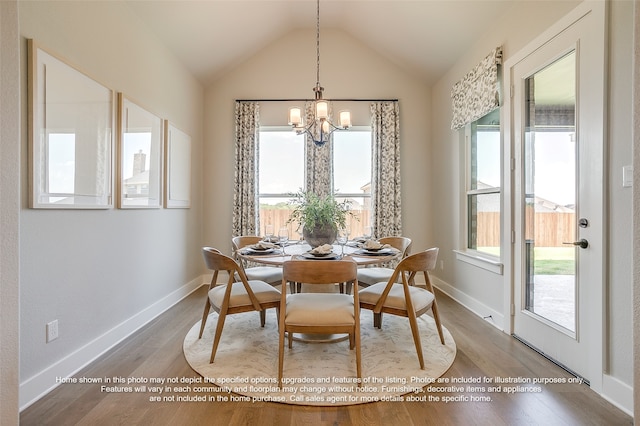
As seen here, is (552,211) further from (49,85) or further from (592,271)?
(49,85)

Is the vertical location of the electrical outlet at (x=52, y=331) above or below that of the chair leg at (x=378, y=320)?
above

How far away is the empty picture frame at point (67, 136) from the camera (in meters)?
1.89

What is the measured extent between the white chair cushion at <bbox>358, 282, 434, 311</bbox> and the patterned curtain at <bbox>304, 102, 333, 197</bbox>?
2382 mm

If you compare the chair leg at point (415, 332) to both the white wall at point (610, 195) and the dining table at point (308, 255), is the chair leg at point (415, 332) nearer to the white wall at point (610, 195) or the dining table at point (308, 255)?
the dining table at point (308, 255)

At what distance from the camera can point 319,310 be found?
6.87 ft

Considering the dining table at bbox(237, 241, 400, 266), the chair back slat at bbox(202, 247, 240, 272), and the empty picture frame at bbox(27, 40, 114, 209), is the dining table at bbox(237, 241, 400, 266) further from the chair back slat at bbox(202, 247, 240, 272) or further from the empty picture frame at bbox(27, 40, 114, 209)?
the empty picture frame at bbox(27, 40, 114, 209)

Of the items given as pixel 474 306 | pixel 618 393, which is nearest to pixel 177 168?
pixel 474 306

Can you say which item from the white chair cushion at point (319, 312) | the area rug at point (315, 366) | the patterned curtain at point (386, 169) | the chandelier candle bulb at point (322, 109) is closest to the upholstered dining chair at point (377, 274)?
the area rug at point (315, 366)

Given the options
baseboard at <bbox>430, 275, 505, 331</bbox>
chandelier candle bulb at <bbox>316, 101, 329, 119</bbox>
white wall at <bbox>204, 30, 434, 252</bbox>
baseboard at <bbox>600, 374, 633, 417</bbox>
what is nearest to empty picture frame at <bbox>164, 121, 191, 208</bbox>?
white wall at <bbox>204, 30, 434, 252</bbox>

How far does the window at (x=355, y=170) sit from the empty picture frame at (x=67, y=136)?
2982mm

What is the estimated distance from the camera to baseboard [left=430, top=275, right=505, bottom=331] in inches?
120

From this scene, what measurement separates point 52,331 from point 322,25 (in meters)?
4.70

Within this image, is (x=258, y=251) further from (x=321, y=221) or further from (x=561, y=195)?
(x=561, y=195)

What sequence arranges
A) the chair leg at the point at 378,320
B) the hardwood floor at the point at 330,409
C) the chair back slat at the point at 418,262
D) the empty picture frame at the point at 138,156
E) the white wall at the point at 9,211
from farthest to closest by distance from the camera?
the chair leg at the point at 378,320 → the empty picture frame at the point at 138,156 → the chair back slat at the point at 418,262 → the hardwood floor at the point at 330,409 → the white wall at the point at 9,211
